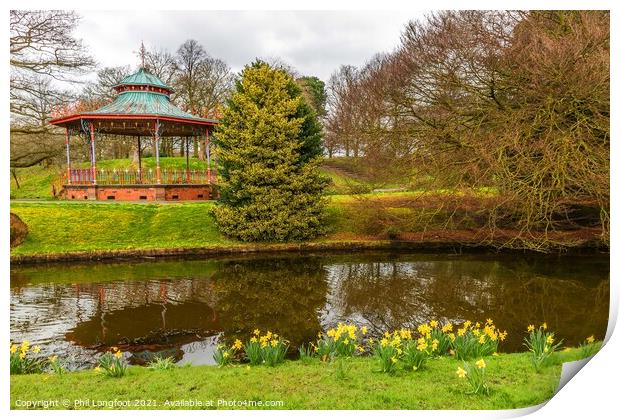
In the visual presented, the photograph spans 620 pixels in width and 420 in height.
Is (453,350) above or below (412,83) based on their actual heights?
below

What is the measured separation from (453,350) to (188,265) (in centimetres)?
595

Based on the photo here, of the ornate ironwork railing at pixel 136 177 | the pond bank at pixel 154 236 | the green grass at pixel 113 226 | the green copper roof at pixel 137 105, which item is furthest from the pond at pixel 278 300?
the green copper roof at pixel 137 105

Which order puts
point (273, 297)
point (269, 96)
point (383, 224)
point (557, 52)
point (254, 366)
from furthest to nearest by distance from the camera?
point (383, 224), point (269, 96), point (273, 297), point (557, 52), point (254, 366)

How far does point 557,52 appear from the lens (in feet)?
18.5

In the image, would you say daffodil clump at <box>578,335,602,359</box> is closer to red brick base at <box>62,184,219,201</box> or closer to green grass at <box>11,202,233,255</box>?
green grass at <box>11,202,233,255</box>

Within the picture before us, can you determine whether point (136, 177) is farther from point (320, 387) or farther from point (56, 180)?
point (320, 387)

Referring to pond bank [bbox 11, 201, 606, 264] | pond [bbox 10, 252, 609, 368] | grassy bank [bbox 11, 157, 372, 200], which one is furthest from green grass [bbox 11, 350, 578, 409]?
pond bank [bbox 11, 201, 606, 264]

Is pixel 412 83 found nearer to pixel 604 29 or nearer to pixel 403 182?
pixel 403 182

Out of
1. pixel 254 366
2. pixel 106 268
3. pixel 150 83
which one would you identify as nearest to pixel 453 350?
pixel 254 366

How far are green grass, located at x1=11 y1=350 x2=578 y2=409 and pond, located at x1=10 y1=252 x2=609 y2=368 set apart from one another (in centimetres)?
71

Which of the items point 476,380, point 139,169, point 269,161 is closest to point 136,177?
point 139,169

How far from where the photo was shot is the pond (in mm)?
4559

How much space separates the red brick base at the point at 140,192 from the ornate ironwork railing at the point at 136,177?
0.47 feet

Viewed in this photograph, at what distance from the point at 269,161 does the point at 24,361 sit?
6.47 meters
